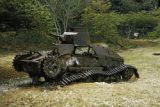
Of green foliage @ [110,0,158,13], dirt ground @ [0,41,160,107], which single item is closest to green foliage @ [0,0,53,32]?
A: dirt ground @ [0,41,160,107]

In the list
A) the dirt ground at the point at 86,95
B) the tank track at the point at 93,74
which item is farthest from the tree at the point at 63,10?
the dirt ground at the point at 86,95

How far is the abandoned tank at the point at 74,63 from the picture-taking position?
1041 inches

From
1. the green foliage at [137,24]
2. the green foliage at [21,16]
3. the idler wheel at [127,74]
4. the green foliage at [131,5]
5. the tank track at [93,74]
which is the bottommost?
the green foliage at [137,24]

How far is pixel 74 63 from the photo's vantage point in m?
28.9

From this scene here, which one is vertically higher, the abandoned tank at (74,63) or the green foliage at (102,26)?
the abandoned tank at (74,63)

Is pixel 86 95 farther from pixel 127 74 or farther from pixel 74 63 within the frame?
pixel 127 74

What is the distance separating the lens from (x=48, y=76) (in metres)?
26.3

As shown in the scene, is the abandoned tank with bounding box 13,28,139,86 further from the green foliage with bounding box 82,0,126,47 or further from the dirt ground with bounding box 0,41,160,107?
the green foliage with bounding box 82,0,126,47

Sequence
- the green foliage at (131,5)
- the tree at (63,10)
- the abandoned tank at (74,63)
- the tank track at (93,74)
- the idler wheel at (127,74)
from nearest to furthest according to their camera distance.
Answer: the abandoned tank at (74,63)
the tank track at (93,74)
the idler wheel at (127,74)
the tree at (63,10)
the green foliage at (131,5)

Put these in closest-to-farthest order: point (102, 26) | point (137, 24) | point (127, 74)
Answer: point (127, 74)
point (102, 26)
point (137, 24)

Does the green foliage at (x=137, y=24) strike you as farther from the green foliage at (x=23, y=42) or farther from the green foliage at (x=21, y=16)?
the green foliage at (x=21, y=16)

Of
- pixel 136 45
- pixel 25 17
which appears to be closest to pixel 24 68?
pixel 25 17

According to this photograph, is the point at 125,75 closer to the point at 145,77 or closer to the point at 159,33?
the point at 145,77

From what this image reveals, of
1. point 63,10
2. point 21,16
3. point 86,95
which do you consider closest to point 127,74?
point 86,95
